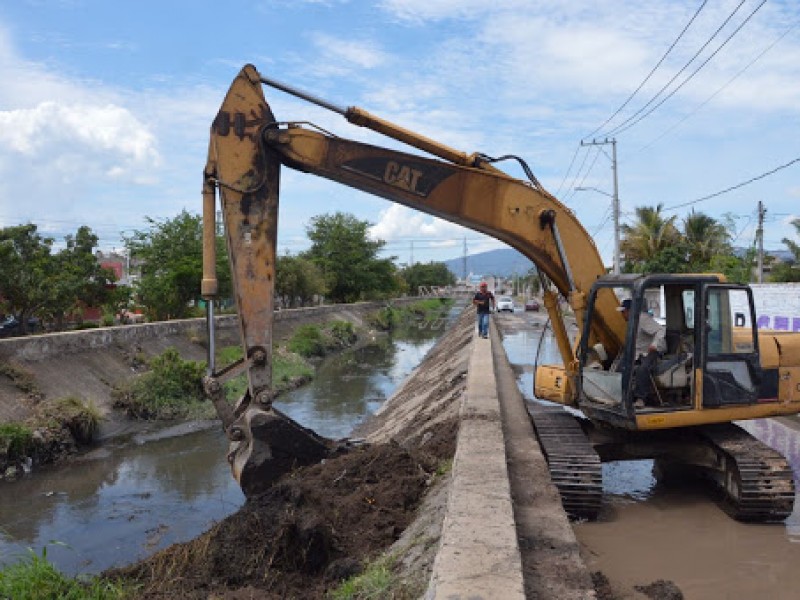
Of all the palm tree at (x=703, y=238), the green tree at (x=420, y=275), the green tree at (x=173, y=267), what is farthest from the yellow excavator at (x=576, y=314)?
the green tree at (x=420, y=275)

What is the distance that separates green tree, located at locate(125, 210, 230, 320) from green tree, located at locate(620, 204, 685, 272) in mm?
22955

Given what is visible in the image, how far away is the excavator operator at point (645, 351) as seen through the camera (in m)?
6.90

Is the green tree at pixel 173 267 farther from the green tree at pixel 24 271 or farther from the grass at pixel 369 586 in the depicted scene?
the grass at pixel 369 586

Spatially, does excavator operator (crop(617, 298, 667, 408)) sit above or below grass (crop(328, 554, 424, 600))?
above

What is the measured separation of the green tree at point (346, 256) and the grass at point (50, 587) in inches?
1997

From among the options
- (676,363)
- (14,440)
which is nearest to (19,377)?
(14,440)

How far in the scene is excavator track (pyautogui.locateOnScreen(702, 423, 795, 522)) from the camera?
6445mm

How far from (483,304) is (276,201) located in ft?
43.4

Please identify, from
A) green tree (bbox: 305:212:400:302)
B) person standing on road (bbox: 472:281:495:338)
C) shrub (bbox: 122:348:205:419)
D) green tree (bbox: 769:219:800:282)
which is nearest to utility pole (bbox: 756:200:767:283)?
green tree (bbox: 769:219:800:282)

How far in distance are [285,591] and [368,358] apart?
26.6m

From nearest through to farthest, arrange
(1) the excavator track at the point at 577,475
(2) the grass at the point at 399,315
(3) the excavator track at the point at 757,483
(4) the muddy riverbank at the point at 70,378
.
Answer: (3) the excavator track at the point at 757,483 < (1) the excavator track at the point at 577,475 < (4) the muddy riverbank at the point at 70,378 < (2) the grass at the point at 399,315

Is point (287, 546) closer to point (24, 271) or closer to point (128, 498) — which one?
point (128, 498)

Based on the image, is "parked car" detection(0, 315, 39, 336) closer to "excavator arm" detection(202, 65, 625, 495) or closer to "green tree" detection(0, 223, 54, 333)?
"green tree" detection(0, 223, 54, 333)

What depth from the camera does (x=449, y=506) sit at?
5.09 meters
